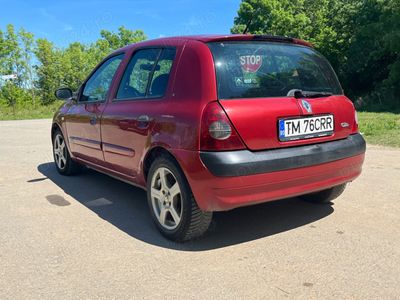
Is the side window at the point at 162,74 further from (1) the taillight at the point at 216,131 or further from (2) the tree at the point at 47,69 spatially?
(2) the tree at the point at 47,69

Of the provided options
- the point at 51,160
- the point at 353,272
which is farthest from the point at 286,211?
the point at 51,160

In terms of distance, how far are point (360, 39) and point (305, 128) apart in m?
24.8

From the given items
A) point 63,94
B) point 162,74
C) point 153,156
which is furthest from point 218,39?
point 63,94

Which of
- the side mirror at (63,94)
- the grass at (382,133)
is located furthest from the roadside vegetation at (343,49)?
the side mirror at (63,94)

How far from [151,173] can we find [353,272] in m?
1.82

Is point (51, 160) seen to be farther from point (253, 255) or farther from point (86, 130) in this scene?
point (253, 255)

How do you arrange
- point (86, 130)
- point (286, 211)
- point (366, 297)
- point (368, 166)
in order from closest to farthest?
point (366, 297), point (286, 211), point (86, 130), point (368, 166)

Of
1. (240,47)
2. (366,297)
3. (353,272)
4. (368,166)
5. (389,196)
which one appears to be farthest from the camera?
(368,166)

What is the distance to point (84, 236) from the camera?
3.88 metres

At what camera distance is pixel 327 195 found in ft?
14.8

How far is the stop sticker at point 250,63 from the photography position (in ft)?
11.5

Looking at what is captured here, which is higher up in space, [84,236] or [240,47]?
[240,47]

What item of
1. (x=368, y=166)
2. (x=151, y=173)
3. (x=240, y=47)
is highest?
(x=240, y=47)

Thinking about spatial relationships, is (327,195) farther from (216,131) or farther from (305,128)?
(216,131)
